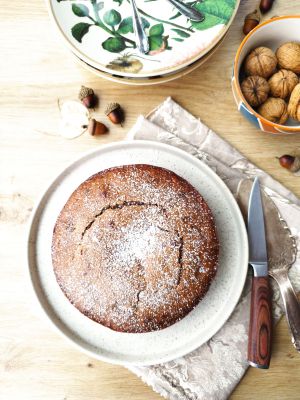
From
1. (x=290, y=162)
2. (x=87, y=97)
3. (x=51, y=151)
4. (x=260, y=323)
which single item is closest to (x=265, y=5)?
(x=290, y=162)

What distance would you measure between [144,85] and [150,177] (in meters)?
0.27

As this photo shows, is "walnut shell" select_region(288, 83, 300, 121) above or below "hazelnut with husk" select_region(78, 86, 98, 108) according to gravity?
above

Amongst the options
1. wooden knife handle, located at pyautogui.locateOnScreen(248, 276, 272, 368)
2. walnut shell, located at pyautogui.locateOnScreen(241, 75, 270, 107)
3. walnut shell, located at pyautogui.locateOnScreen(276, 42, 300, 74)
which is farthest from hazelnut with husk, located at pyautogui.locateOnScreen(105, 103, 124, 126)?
wooden knife handle, located at pyautogui.locateOnScreen(248, 276, 272, 368)

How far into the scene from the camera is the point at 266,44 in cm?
123

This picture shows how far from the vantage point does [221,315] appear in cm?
115

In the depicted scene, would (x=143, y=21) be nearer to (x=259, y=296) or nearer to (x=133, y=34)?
(x=133, y=34)

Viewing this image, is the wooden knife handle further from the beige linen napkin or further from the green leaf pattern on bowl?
the green leaf pattern on bowl

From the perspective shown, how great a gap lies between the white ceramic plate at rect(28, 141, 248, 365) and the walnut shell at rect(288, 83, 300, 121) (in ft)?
0.80

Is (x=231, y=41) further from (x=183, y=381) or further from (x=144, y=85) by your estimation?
(x=183, y=381)

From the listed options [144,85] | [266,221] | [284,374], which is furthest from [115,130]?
[284,374]

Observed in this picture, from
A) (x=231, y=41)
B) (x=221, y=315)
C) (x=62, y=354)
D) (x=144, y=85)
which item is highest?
(x=231, y=41)

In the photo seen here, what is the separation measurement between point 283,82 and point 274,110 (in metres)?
0.07

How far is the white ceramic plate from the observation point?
3.80 feet

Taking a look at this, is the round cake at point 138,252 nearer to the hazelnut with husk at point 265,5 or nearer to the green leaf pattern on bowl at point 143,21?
the green leaf pattern on bowl at point 143,21
